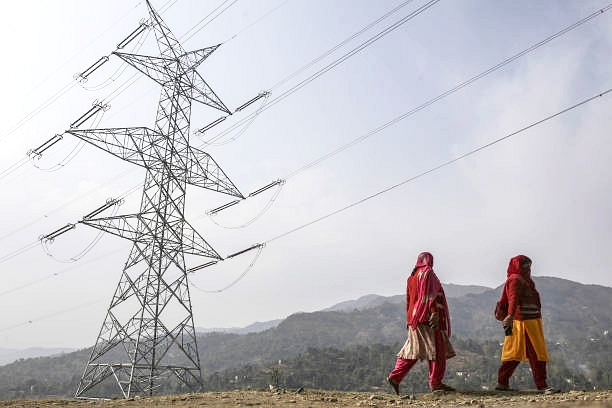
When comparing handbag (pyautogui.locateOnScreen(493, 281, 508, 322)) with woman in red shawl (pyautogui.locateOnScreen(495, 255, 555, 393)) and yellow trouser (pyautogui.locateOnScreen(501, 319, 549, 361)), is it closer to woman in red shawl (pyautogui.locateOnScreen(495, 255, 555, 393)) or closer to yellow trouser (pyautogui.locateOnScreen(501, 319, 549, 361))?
woman in red shawl (pyautogui.locateOnScreen(495, 255, 555, 393))

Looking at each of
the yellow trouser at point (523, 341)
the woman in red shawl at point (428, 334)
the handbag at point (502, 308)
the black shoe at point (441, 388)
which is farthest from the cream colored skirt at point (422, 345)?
the handbag at point (502, 308)

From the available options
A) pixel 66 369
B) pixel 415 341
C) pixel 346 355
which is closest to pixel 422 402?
pixel 415 341

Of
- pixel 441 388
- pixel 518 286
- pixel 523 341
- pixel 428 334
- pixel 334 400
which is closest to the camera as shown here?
pixel 334 400

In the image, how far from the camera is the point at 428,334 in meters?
8.10

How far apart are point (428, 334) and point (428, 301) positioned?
1.77 feet

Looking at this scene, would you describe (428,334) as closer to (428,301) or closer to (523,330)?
(428,301)

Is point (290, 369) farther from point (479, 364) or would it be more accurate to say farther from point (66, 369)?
point (66, 369)

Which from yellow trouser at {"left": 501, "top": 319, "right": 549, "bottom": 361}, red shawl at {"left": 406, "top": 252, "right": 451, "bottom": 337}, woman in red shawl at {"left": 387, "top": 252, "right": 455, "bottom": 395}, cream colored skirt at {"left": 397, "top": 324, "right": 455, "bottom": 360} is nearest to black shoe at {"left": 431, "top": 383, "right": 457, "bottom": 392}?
woman in red shawl at {"left": 387, "top": 252, "right": 455, "bottom": 395}

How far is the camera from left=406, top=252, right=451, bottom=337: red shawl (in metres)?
8.15

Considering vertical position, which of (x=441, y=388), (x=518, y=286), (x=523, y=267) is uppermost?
(x=523, y=267)

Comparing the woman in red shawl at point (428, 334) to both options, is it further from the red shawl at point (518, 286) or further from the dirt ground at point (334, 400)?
the red shawl at point (518, 286)

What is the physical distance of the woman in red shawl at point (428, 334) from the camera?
7.92 meters

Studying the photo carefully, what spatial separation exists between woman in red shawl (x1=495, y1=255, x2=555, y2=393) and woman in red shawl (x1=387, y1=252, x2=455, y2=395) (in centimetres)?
96

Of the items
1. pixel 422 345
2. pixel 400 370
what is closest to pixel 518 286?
pixel 422 345
